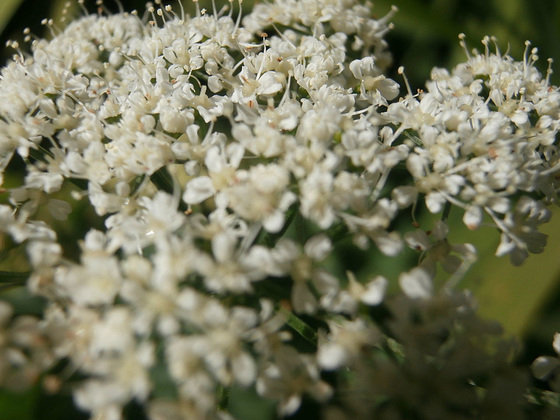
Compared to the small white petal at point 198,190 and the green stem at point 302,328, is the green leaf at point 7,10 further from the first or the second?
the green stem at point 302,328

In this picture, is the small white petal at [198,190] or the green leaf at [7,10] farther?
the green leaf at [7,10]

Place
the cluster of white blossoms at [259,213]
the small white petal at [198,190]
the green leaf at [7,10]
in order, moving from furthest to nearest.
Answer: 1. the green leaf at [7,10]
2. the small white petal at [198,190]
3. the cluster of white blossoms at [259,213]

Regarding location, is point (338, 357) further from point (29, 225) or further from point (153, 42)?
point (153, 42)

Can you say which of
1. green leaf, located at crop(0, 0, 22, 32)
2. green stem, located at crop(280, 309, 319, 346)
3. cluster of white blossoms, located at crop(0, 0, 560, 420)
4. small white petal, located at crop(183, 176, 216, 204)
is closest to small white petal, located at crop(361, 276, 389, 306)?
cluster of white blossoms, located at crop(0, 0, 560, 420)

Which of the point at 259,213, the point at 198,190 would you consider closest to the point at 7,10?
the point at 198,190

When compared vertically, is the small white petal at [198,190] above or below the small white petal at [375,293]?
above

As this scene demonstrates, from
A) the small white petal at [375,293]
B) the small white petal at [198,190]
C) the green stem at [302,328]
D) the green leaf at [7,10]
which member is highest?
the green leaf at [7,10]

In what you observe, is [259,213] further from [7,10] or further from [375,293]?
[7,10]

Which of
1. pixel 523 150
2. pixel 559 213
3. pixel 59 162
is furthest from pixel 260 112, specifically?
pixel 559 213

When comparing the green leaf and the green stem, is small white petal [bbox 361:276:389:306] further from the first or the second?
the green leaf

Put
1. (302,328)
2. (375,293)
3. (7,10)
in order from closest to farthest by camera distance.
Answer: (375,293) < (302,328) < (7,10)

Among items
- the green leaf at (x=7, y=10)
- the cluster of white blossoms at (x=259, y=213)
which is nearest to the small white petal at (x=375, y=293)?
the cluster of white blossoms at (x=259, y=213)
